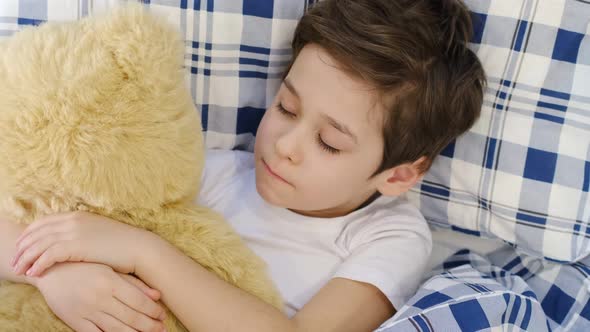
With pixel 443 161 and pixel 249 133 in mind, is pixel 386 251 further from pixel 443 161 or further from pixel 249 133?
pixel 249 133

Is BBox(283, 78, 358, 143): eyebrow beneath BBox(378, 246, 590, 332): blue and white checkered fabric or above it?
above

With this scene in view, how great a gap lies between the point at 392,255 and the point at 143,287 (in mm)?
447

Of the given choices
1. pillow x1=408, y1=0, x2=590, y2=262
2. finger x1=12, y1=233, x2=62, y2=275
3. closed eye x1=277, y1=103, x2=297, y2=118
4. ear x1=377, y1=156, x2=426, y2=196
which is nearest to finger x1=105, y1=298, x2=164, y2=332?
finger x1=12, y1=233, x2=62, y2=275

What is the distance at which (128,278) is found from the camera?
0.80 metres

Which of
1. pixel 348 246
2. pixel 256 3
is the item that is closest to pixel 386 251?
pixel 348 246

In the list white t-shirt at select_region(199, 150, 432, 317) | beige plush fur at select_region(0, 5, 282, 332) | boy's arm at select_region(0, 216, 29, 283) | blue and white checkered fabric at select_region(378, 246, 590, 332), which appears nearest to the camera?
beige plush fur at select_region(0, 5, 282, 332)

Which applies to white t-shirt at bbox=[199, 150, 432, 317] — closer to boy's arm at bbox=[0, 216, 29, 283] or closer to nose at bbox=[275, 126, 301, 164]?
nose at bbox=[275, 126, 301, 164]

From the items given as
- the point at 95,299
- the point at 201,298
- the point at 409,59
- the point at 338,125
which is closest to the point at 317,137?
the point at 338,125

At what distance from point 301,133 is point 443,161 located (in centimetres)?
36

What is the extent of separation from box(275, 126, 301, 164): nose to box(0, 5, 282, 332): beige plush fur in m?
0.20

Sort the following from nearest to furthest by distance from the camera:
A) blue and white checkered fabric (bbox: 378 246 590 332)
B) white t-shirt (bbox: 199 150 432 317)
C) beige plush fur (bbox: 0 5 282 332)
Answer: beige plush fur (bbox: 0 5 282 332) < blue and white checkered fabric (bbox: 378 246 590 332) < white t-shirt (bbox: 199 150 432 317)

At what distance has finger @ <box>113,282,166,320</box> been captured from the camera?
0.77m

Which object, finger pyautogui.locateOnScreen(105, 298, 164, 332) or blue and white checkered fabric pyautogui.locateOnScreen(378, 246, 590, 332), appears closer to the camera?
finger pyautogui.locateOnScreen(105, 298, 164, 332)

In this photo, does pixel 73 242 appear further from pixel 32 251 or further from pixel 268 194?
pixel 268 194
